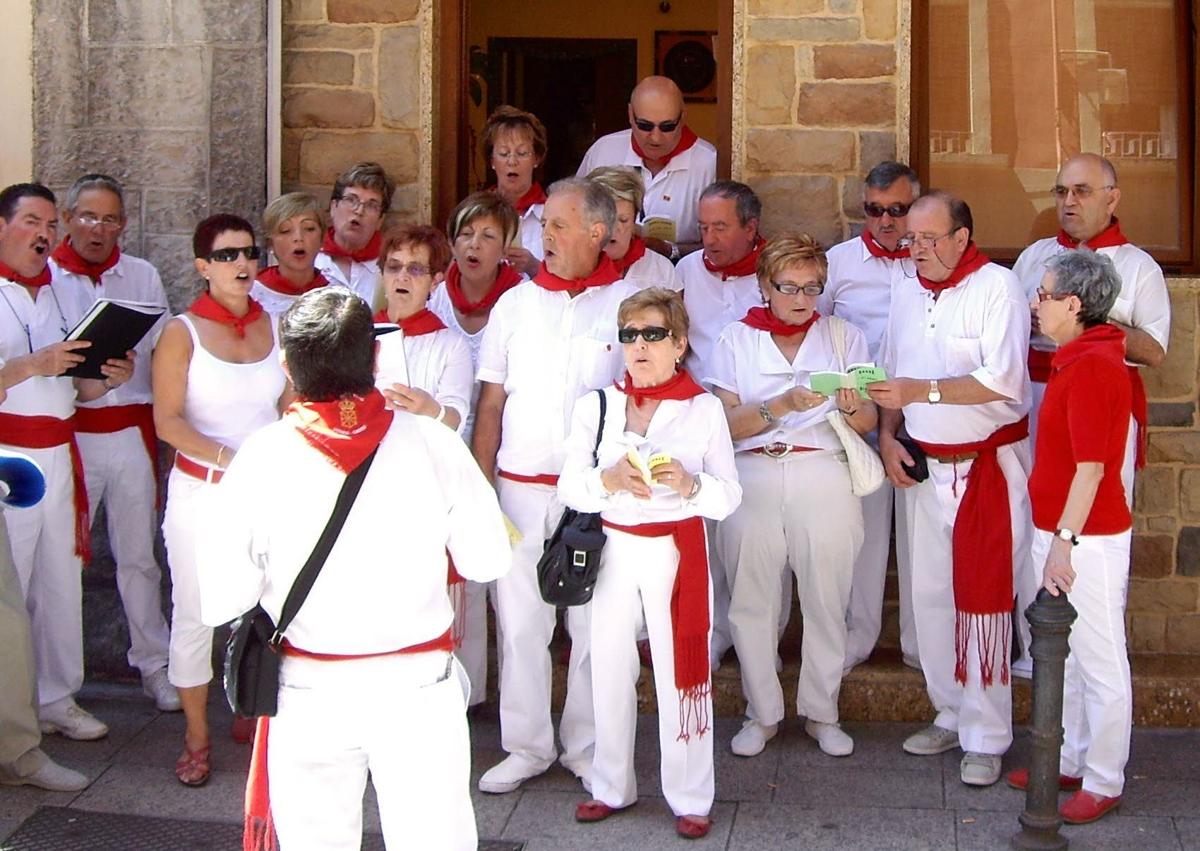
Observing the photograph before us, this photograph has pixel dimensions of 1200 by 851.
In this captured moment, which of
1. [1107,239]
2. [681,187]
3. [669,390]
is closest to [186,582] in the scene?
[669,390]

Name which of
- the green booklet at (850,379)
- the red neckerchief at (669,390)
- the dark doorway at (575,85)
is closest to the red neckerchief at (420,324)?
the red neckerchief at (669,390)

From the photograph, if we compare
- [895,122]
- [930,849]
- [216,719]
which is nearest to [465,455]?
[930,849]

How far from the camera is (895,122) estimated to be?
652 cm

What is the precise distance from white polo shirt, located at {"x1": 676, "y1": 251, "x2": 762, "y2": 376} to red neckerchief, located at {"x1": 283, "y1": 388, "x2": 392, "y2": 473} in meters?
2.51

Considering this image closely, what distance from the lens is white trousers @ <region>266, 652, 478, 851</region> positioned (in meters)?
3.55

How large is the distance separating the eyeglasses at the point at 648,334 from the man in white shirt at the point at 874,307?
1.24 m

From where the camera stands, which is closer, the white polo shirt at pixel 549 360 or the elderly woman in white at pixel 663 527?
the elderly woman in white at pixel 663 527

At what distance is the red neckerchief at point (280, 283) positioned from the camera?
237 inches

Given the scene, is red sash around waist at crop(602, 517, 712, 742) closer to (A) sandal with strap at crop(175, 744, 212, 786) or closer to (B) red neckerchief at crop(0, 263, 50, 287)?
(A) sandal with strap at crop(175, 744, 212, 786)

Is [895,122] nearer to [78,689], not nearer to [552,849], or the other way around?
[552,849]

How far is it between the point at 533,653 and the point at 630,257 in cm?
149

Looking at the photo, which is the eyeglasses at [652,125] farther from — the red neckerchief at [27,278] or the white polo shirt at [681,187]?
the red neckerchief at [27,278]

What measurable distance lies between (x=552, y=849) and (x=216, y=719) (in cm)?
177

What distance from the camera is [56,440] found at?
5777mm
